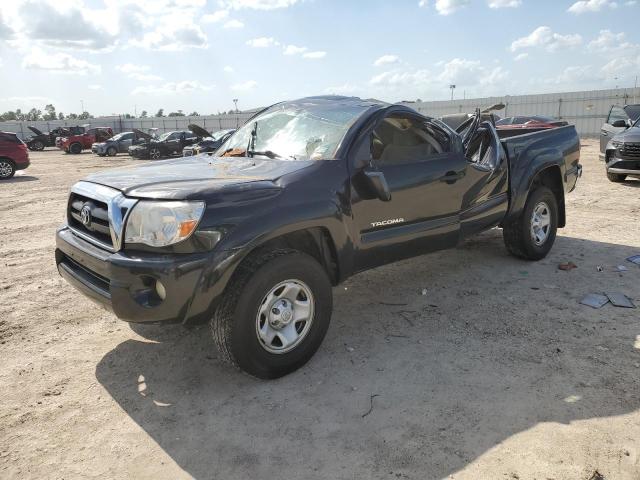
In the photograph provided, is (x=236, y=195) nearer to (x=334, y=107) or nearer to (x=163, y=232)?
(x=163, y=232)

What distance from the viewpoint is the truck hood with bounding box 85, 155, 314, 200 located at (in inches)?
120

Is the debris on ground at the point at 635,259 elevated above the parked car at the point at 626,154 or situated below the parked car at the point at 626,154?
below

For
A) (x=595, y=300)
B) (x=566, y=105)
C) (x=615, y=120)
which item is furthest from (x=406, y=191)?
(x=566, y=105)

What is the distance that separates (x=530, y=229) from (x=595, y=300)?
48.5 inches

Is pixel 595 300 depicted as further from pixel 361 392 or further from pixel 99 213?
pixel 99 213

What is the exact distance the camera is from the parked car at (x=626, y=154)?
35.6 feet

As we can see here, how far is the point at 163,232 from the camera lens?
116 inches

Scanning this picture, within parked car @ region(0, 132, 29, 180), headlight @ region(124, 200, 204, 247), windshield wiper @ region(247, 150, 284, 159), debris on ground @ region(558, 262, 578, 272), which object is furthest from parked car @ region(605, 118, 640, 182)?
parked car @ region(0, 132, 29, 180)

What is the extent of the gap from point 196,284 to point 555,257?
15.5 feet

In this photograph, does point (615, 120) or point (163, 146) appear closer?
point (615, 120)

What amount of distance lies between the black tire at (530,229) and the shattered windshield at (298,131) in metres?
2.48

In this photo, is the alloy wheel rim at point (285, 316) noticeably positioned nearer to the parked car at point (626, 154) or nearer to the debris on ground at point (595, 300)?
the debris on ground at point (595, 300)

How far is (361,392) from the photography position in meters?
3.27

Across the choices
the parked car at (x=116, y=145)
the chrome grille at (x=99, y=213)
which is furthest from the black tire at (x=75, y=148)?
the chrome grille at (x=99, y=213)
